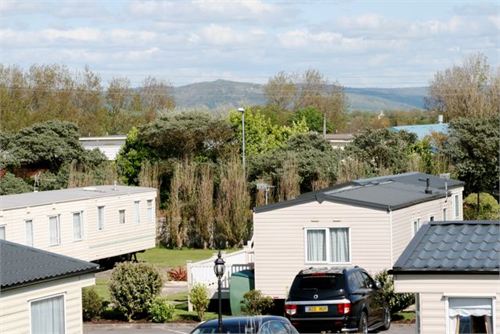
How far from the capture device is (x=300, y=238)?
87.8ft

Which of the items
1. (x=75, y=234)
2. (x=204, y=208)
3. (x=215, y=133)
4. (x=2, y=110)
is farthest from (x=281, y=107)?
(x=75, y=234)

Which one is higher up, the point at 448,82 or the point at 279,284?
the point at 448,82

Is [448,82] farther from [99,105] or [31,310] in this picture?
[31,310]

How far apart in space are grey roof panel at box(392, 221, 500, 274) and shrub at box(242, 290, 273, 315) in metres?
11.3

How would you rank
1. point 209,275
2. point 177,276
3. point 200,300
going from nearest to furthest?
point 200,300
point 209,275
point 177,276

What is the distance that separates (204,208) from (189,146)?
13142 mm

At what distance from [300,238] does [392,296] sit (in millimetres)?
3116

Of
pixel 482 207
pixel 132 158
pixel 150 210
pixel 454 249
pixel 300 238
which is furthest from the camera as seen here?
pixel 132 158

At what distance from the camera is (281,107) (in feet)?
357

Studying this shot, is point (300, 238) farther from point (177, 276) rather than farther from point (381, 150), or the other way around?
point (381, 150)

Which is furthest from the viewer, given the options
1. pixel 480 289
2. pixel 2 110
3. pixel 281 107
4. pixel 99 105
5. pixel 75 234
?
pixel 281 107

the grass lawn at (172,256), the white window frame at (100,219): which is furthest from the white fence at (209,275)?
the grass lawn at (172,256)

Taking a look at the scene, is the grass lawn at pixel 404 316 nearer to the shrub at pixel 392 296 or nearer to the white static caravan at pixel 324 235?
the shrub at pixel 392 296

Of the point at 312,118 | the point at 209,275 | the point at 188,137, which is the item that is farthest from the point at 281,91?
the point at 209,275
